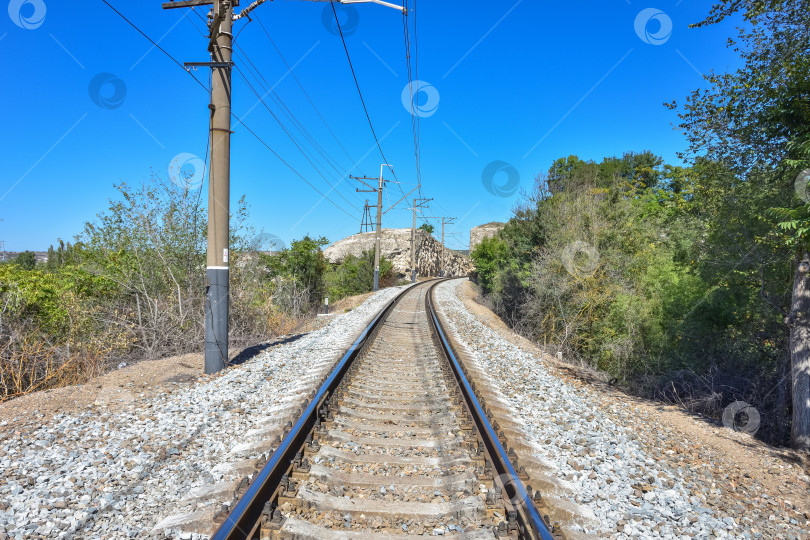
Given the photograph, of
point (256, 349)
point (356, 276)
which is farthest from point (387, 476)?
point (356, 276)

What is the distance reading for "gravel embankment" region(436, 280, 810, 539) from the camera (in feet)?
10.5

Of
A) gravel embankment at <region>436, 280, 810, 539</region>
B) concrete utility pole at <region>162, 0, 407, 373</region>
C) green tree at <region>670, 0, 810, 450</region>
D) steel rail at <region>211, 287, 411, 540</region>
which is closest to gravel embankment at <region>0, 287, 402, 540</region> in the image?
steel rail at <region>211, 287, 411, 540</region>

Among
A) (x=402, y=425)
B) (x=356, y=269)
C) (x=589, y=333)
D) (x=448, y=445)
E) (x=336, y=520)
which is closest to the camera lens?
(x=336, y=520)

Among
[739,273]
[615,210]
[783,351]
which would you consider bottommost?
[783,351]

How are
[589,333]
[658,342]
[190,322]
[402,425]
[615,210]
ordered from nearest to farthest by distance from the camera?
1. [402,425]
2. [190,322]
3. [658,342]
4. [589,333]
5. [615,210]

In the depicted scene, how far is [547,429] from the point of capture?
493 cm

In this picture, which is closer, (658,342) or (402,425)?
(402,425)

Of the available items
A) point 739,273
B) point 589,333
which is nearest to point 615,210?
point 589,333

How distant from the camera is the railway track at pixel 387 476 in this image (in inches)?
114

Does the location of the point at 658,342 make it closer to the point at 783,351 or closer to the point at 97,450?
the point at 783,351

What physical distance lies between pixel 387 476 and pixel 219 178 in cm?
574

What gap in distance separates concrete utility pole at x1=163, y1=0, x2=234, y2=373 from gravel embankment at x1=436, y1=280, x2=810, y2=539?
475 cm

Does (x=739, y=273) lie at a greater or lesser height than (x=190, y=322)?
greater

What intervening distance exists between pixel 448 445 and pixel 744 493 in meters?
2.61
